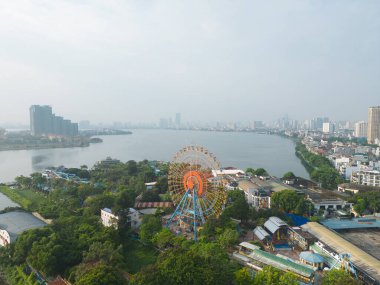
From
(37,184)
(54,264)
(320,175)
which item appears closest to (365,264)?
(54,264)

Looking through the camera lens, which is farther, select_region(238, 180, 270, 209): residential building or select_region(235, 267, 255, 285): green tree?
select_region(238, 180, 270, 209): residential building

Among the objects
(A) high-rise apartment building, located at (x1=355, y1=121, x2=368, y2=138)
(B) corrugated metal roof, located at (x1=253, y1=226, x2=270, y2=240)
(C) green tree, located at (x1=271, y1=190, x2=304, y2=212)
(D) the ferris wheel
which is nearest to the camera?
(B) corrugated metal roof, located at (x1=253, y1=226, x2=270, y2=240)

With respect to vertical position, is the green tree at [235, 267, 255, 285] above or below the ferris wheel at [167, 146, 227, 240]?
below

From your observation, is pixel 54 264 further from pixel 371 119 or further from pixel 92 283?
pixel 371 119

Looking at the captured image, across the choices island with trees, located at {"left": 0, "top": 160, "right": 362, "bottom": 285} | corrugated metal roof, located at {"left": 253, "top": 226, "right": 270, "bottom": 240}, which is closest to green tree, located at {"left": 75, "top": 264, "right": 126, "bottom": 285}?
island with trees, located at {"left": 0, "top": 160, "right": 362, "bottom": 285}

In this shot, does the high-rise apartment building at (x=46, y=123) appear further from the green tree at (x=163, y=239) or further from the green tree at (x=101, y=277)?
the green tree at (x=101, y=277)

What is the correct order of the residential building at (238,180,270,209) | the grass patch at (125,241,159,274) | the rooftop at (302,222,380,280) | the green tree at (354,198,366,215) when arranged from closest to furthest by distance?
the rooftop at (302,222,380,280) → the grass patch at (125,241,159,274) → the green tree at (354,198,366,215) → the residential building at (238,180,270,209)

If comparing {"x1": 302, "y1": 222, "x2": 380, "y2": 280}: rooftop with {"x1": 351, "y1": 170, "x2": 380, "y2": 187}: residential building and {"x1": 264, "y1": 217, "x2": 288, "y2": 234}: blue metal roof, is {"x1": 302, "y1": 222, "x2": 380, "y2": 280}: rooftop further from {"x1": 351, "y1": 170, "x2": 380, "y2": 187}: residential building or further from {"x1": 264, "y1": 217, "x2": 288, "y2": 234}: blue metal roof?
{"x1": 351, "y1": 170, "x2": 380, "y2": 187}: residential building
